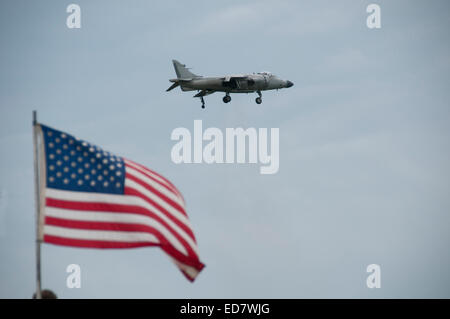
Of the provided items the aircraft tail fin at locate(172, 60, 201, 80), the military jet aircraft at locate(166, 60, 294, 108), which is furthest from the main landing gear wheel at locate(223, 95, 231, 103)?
the aircraft tail fin at locate(172, 60, 201, 80)

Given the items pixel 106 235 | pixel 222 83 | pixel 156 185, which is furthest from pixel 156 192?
pixel 222 83

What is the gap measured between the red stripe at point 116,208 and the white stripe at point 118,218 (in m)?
0.09

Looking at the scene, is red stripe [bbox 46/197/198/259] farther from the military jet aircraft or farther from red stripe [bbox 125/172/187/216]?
the military jet aircraft

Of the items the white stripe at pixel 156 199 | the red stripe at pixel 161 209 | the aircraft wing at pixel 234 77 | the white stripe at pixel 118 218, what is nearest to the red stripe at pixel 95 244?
the white stripe at pixel 118 218

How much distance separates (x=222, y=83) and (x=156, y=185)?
2592 inches

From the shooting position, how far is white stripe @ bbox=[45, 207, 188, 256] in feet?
85.9

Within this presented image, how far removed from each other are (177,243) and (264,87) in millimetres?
70815

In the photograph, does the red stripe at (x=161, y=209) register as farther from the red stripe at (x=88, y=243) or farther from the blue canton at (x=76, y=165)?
the red stripe at (x=88, y=243)

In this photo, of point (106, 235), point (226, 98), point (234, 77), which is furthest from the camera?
point (226, 98)

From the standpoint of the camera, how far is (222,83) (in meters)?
92.9

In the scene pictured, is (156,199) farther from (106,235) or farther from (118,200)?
(106,235)
